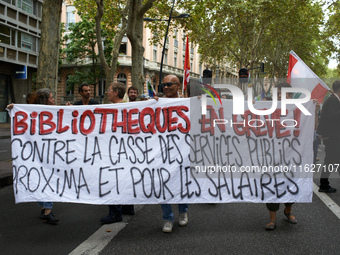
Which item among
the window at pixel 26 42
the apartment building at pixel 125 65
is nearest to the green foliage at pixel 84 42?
the apartment building at pixel 125 65

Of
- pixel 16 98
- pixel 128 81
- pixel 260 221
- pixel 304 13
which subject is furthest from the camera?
pixel 128 81

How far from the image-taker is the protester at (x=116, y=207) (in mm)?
4727

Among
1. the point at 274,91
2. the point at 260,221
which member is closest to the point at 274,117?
the point at 274,91

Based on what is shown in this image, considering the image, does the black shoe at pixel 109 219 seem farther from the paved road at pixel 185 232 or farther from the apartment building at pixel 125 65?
the apartment building at pixel 125 65

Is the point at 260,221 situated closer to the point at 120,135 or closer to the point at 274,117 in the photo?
the point at 274,117

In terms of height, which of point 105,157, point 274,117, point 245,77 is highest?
point 245,77

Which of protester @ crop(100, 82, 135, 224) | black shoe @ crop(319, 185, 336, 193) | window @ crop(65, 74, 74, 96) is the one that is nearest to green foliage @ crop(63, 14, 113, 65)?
window @ crop(65, 74, 74, 96)

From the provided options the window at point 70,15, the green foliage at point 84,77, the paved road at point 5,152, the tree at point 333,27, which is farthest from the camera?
the window at point 70,15

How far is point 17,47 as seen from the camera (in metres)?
26.4

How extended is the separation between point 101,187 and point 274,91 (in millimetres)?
2378

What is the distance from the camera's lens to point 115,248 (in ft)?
12.4

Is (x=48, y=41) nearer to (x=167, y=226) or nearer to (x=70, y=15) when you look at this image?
(x=167, y=226)

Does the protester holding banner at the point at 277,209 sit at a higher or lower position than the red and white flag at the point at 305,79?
lower

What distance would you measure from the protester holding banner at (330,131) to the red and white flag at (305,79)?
1.88 metres
